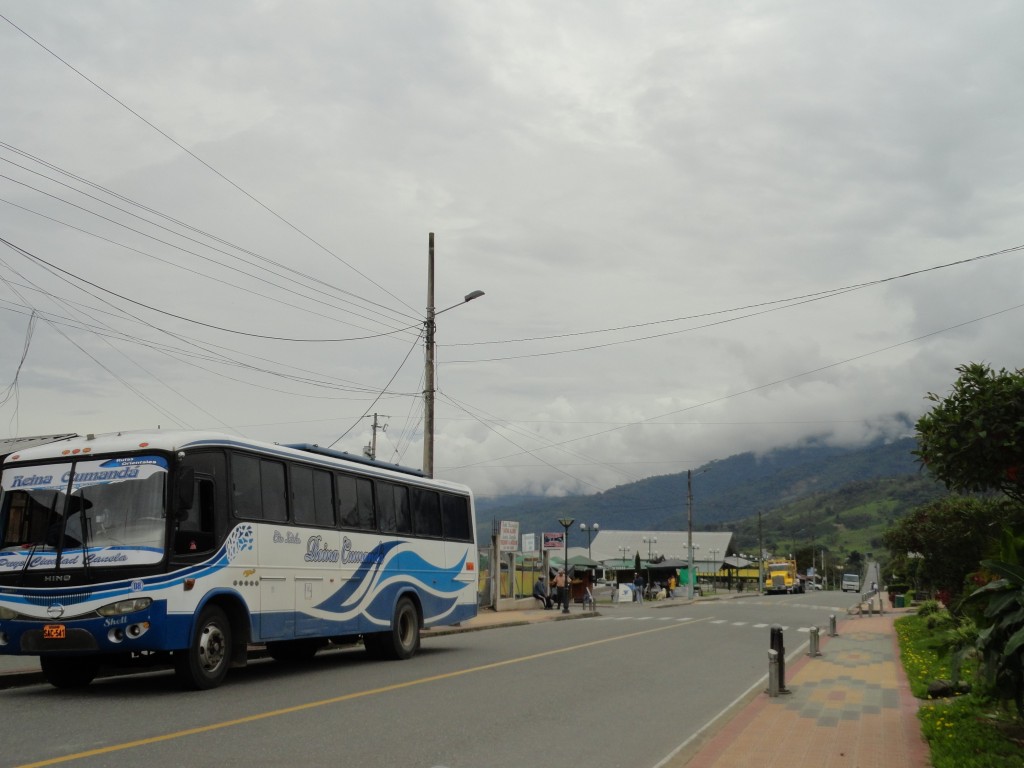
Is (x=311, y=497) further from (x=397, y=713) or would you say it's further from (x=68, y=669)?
(x=397, y=713)

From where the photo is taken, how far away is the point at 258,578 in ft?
45.5

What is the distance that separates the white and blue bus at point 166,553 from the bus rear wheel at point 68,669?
0.02 meters

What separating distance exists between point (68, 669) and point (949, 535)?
2375 centimetres

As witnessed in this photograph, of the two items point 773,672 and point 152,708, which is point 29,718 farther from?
point 773,672

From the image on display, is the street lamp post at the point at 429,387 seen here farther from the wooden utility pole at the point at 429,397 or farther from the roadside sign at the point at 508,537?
the roadside sign at the point at 508,537

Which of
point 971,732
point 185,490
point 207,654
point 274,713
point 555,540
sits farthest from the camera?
point 555,540

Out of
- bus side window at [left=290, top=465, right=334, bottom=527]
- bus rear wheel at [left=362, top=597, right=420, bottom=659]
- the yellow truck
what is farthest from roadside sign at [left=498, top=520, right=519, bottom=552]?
the yellow truck

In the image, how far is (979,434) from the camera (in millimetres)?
13414

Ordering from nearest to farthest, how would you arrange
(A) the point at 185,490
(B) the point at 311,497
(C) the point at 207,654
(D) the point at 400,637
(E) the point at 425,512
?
1. (A) the point at 185,490
2. (C) the point at 207,654
3. (B) the point at 311,497
4. (D) the point at 400,637
5. (E) the point at 425,512

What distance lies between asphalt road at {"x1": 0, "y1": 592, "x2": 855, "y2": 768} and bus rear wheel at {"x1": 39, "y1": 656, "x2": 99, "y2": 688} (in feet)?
0.91

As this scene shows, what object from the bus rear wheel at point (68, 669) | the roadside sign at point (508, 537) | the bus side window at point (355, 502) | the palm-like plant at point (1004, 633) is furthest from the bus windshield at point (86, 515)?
the roadside sign at point (508, 537)

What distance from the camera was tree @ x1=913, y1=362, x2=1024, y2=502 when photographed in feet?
44.2

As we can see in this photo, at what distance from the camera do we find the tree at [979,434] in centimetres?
1348

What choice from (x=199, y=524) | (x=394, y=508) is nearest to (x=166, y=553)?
(x=199, y=524)
